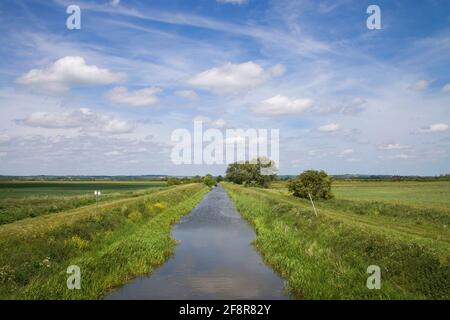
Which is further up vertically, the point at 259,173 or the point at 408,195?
the point at 259,173

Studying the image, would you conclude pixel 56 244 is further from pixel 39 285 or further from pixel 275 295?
pixel 275 295

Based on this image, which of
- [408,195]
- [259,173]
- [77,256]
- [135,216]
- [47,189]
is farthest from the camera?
[259,173]

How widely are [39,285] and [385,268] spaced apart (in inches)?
500

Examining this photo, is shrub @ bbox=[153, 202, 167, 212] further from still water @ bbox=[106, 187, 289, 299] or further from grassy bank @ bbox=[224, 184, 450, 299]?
grassy bank @ bbox=[224, 184, 450, 299]

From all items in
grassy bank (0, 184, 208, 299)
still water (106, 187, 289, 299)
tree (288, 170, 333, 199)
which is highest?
tree (288, 170, 333, 199)

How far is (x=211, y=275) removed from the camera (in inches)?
650

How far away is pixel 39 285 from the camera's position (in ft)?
41.2

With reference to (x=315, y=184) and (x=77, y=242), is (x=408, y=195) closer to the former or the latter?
(x=315, y=184)

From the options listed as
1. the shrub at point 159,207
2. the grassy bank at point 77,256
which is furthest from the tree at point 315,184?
the grassy bank at point 77,256

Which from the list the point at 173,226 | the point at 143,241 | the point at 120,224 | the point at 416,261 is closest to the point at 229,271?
the point at 143,241

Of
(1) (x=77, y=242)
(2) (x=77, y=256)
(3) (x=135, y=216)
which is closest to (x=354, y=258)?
(2) (x=77, y=256)

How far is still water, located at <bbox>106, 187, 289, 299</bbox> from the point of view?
13922 mm

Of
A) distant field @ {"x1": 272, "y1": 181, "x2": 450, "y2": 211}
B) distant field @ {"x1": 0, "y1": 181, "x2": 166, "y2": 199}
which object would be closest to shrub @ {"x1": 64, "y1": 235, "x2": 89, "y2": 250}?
distant field @ {"x1": 272, "y1": 181, "x2": 450, "y2": 211}
